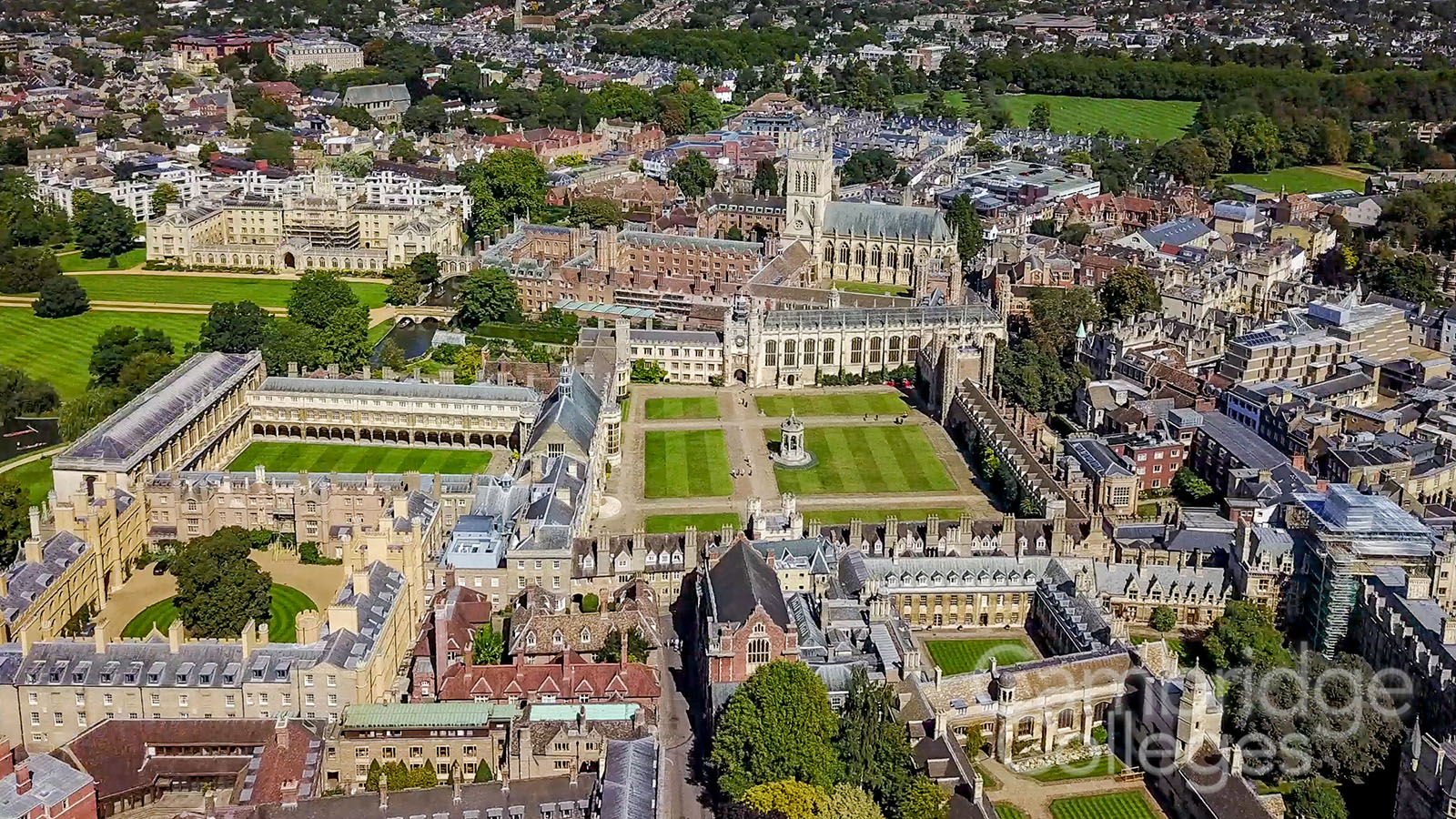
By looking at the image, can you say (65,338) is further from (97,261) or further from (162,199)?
(162,199)

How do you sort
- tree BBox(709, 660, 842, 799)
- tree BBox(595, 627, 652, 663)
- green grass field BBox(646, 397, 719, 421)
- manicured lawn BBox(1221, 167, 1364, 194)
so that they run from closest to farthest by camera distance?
tree BBox(709, 660, 842, 799)
tree BBox(595, 627, 652, 663)
green grass field BBox(646, 397, 719, 421)
manicured lawn BBox(1221, 167, 1364, 194)

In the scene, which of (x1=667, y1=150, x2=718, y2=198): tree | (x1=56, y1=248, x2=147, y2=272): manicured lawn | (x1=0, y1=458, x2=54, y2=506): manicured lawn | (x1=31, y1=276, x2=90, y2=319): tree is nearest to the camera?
(x1=0, y1=458, x2=54, y2=506): manicured lawn

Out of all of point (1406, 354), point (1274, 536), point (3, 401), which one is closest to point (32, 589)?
point (3, 401)

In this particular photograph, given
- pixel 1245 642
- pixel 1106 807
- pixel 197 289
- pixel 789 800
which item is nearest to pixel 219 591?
pixel 789 800

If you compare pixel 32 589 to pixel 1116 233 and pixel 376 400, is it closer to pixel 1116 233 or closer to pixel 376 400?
pixel 376 400

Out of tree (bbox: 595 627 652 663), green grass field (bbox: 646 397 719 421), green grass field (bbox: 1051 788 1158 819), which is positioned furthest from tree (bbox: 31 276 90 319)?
green grass field (bbox: 1051 788 1158 819)

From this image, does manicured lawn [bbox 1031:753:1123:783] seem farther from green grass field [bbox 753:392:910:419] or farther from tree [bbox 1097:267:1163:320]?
tree [bbox 1097:267:1163:320]

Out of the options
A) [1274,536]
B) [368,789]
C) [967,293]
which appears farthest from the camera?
[967,293]

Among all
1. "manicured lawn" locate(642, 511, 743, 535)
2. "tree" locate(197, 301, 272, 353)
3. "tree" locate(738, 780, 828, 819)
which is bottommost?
"manicured lawn" locate(642, 511, 743, 535)
